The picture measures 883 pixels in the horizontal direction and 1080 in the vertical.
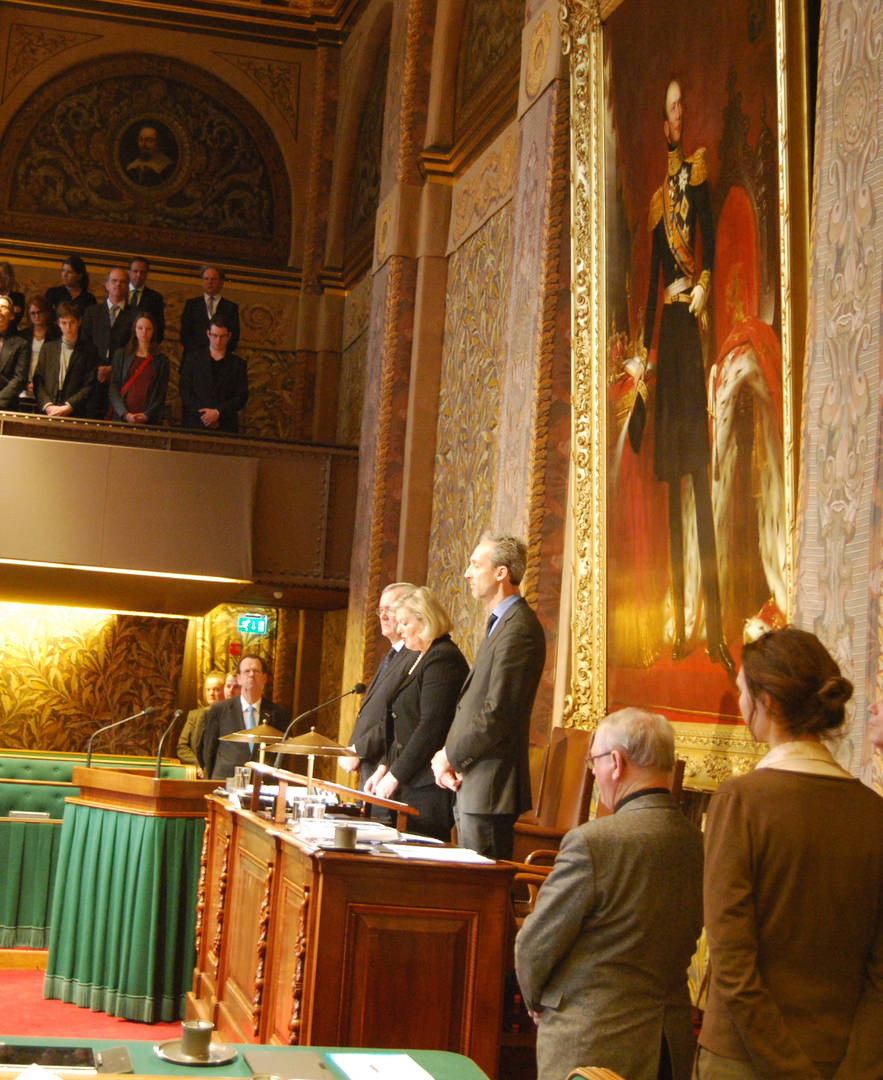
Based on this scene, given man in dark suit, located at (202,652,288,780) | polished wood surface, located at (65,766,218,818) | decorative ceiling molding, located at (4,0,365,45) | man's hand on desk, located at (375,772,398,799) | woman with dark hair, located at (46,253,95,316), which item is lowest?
polished wood surface, located at (65,766,218,818)

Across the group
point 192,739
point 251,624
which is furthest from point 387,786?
point 251,624

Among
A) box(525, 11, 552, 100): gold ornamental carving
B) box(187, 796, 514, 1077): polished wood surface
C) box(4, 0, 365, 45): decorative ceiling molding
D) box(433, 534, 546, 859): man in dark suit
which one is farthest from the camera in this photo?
box(4, 0, 365, 45): decorative ceiling molding

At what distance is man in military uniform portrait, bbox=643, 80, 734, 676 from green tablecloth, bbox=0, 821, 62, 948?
427 cm

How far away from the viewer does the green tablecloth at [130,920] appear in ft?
21.1

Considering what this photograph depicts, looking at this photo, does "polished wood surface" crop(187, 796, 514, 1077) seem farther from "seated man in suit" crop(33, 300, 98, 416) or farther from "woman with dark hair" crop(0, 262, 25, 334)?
"woman with dark hair" crop(0, 262, 25, 334)

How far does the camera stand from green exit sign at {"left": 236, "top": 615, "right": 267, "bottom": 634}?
46.4 ft

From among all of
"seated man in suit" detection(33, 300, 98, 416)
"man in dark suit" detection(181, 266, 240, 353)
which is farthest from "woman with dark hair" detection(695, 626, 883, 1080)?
"man in dark suit" detection(181, 266, 240, 353)

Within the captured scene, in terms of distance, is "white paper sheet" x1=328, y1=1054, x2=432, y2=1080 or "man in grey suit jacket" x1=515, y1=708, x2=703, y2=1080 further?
"man in grey suit jacket" x1=515, y1=708, x2=703, y2=1080

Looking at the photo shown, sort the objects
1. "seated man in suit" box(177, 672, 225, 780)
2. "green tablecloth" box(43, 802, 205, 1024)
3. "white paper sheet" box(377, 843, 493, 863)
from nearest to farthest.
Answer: "white paper sheet" box(377, 843, 493, 863) < "green tablecloth" box(43, 802, 205, 1024) < "seated man in suit" box(177, 672, 225, 780)


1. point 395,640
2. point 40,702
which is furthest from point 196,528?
point 395,640

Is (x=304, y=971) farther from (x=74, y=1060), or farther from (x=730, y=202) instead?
(x=730, y=202)

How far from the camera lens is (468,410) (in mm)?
9453

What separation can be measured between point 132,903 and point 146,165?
34.2ft

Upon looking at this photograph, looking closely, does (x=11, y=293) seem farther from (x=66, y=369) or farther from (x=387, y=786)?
(x=387, y=786)
